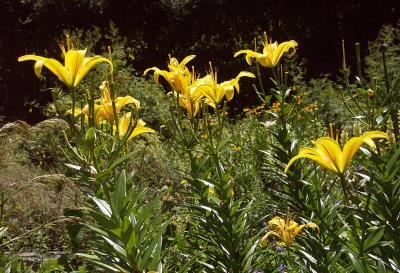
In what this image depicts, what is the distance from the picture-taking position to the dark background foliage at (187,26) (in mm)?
10266

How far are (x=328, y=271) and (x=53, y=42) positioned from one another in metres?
9.26

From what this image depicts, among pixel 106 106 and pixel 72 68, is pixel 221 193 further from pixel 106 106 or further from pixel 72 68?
pixel 72 68

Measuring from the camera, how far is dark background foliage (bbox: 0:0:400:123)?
10.3 meters

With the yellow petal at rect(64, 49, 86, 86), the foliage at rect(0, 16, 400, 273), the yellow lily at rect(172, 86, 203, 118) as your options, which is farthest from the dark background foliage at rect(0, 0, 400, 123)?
the yellow petal at rect(64, 49, 86, 86)

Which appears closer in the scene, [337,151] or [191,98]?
[337,151]

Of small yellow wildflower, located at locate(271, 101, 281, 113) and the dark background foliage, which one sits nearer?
small yellow wildflower, located at locate(271, 101, 281, 113)

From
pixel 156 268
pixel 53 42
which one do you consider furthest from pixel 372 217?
pixel 53 42

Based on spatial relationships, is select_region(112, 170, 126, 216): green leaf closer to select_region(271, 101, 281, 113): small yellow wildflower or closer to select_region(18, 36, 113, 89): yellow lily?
select_region(18, 36, 113, 89): yellow lily

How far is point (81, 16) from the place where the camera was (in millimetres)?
10820

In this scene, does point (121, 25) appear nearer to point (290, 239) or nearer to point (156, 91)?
point (156, 91)

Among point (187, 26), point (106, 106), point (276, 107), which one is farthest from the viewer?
point (187, 26)

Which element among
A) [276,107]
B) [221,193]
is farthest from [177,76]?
[276,107]

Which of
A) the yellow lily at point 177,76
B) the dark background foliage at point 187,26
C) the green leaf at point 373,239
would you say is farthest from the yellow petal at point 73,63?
the dark background foliage at point 187,26

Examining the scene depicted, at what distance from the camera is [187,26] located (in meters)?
10.7
